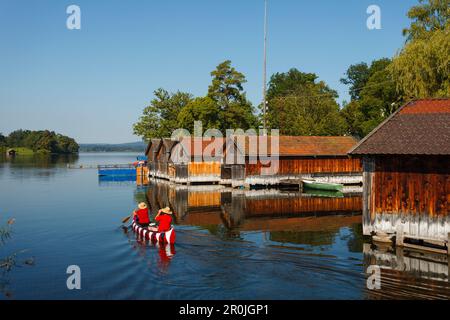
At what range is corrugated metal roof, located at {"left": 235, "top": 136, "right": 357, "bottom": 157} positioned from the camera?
5109 centimetres

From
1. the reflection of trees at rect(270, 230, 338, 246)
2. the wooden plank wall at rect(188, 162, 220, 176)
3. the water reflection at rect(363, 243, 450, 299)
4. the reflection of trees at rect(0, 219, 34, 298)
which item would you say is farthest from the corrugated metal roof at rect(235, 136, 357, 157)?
the reflection of trees at rect(0, 219, 34, 298)

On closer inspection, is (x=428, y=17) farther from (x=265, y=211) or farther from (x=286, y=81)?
(x=286, y=81)

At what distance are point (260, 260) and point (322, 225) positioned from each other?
34.1 ft

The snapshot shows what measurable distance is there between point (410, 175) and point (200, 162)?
126 feet

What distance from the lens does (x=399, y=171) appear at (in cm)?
2038

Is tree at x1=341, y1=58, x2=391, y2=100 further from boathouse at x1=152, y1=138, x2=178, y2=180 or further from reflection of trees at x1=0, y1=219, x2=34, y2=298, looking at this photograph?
reflection of trees at x1=0, y1=219, x2=34, y2=298

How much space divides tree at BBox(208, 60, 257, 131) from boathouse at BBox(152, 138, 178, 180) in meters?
15.3

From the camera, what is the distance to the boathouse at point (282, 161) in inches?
2018

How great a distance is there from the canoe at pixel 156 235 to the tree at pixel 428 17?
33909mm

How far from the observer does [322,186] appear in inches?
1927

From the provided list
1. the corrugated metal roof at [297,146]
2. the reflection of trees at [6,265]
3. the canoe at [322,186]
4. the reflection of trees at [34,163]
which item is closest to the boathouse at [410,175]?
the reflection of trees at [6,265]
